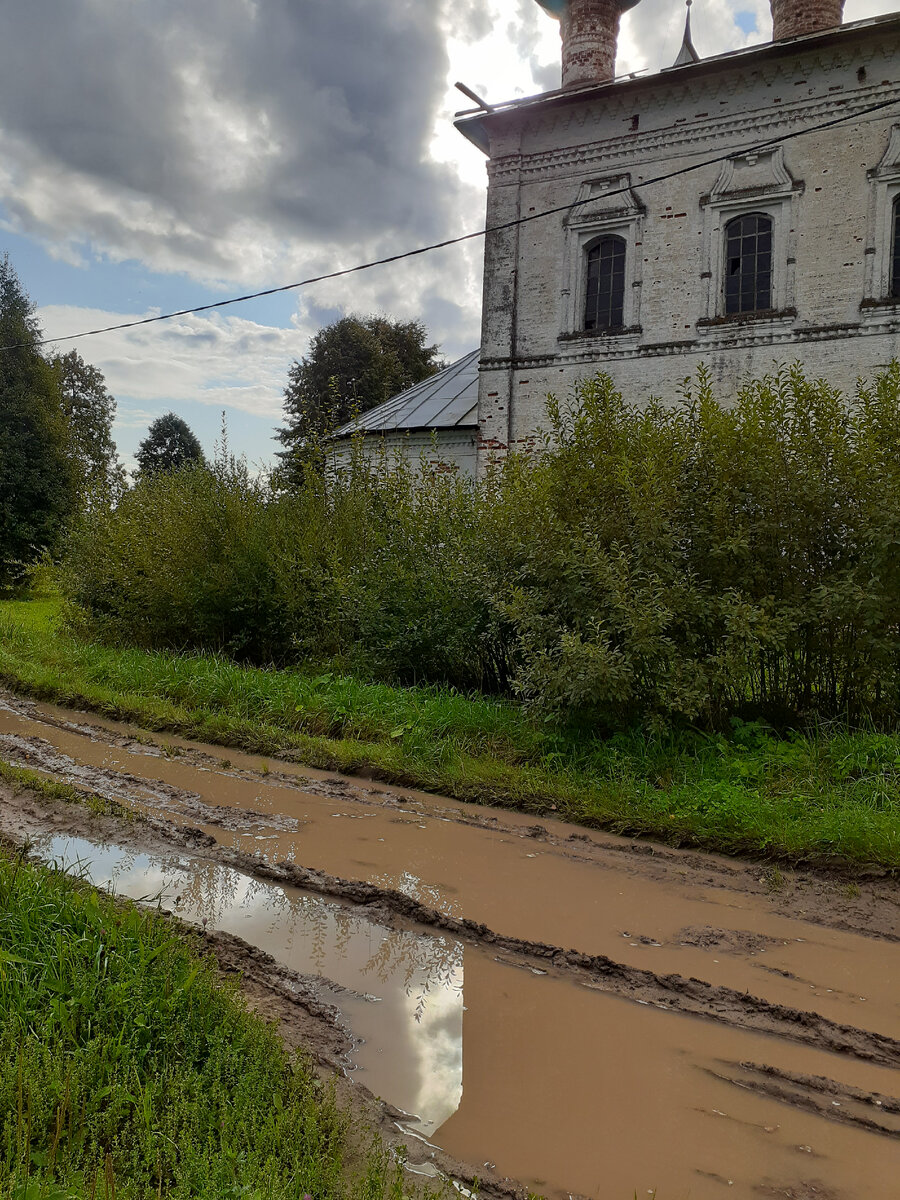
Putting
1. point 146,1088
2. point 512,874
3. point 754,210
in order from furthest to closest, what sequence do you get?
point 754,210 → point 512,874 → point 146,1088

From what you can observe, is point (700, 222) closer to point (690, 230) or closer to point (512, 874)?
point (690, 230)

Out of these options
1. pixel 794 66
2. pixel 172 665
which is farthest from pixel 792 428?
pixel 794 66

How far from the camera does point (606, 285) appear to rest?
1753 centimetres

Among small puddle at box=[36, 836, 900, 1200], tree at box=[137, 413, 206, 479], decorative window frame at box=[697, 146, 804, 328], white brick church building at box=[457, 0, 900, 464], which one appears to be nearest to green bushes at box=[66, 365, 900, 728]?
small puddle at box=[36, 836, 900, 1200]

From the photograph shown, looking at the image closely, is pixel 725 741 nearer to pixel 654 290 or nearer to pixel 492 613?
pixel 492 613

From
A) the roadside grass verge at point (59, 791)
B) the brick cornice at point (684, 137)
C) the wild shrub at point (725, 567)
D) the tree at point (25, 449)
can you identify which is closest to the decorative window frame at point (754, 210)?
the brick cornice at point (684, 137)

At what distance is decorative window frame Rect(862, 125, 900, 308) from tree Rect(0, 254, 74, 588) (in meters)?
22.3

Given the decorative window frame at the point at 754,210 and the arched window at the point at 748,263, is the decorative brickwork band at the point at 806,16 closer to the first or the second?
the decorative window frame at the point at 754,210

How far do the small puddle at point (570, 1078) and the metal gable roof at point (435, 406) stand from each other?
51.6 ft

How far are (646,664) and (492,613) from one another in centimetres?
218

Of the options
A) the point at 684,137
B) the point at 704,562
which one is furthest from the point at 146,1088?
the point at 684,137

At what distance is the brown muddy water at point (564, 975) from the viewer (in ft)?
9.67

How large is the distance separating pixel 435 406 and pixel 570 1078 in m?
18.9

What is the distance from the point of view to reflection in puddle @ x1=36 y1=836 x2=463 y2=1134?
132 inches
